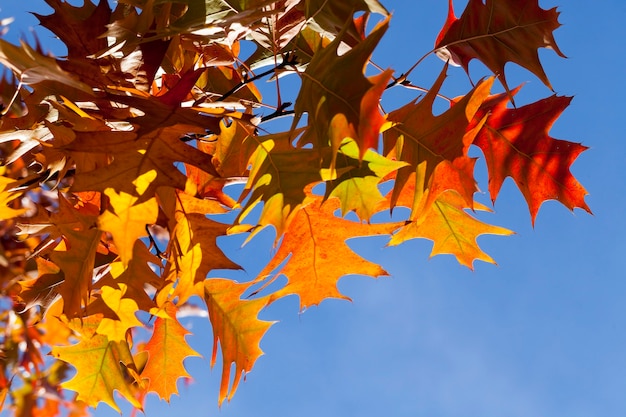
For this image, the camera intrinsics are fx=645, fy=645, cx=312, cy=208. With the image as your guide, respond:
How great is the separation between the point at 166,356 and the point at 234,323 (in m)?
0.18

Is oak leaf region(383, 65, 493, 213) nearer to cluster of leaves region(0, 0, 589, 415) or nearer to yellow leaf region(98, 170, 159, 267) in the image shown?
cluster of leaves region(0, 0, 589, 415)

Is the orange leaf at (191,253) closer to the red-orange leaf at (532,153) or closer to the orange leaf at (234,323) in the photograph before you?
the orange leaf at (234,323)

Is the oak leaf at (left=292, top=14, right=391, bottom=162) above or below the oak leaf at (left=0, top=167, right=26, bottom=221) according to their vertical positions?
above

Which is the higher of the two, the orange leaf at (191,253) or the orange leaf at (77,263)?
the orange leaf at (191,253)

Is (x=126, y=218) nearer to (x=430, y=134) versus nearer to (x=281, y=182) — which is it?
(x=281, y=182)

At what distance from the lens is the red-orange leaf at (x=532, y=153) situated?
0.81 m

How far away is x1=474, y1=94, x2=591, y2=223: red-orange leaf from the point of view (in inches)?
32.0

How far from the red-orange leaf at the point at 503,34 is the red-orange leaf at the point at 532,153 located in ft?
0.16

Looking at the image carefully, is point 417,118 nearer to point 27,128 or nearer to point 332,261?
point 332,261

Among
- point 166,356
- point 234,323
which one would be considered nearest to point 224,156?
point 234,323

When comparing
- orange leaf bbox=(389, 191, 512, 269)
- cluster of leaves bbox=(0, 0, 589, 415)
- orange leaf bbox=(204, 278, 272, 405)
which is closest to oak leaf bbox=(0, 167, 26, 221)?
cluster of leaves bbox=(0, 0, 589, 415)

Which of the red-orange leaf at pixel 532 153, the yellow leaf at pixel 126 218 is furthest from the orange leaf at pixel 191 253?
the red-orange leaf at pixel 532 153

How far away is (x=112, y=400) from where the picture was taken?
0.98m

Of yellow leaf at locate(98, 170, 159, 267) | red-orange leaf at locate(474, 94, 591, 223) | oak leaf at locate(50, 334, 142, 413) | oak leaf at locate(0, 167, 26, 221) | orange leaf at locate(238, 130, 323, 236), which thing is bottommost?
oak leaf at locate(50, 334, 142, 413)
